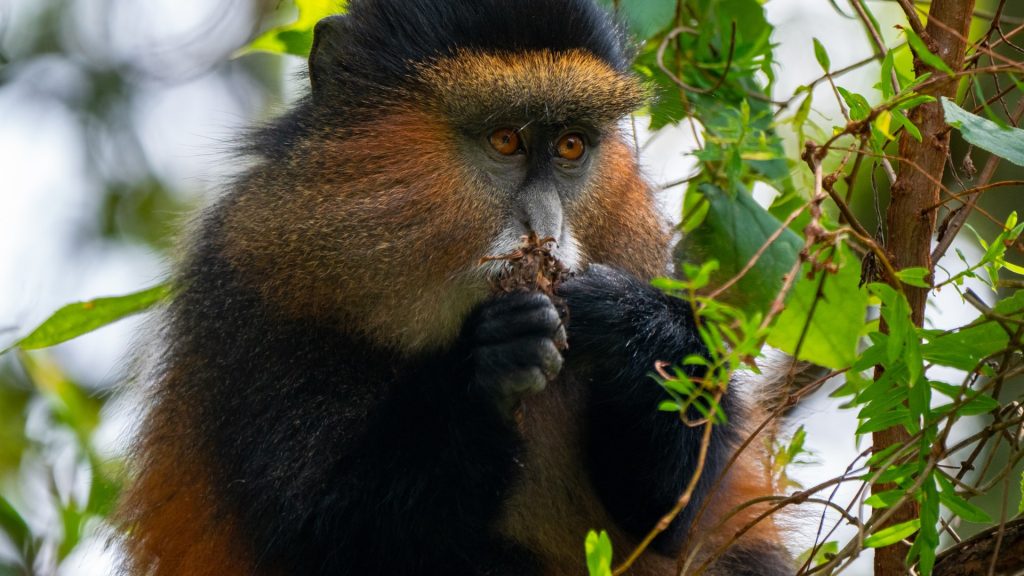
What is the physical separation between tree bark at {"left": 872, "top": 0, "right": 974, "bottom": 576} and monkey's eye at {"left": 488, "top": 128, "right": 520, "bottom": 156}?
135 centimetres

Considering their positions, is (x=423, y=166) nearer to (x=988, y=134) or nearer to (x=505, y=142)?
(x=505, y=142)

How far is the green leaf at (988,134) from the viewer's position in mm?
2926

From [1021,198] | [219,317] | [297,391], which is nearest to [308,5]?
[219,317]

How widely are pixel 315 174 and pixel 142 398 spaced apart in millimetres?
1369

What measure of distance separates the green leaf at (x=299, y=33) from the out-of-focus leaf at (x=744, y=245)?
1.79 metres

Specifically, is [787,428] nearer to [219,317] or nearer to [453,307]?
[453,307]

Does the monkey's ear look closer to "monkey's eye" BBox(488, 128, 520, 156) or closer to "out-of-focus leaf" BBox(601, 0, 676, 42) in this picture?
"monkey's eye" BBox(488, 128, 520, 156)

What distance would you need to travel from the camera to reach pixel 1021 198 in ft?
20.6

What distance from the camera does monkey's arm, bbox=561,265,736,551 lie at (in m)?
4.17

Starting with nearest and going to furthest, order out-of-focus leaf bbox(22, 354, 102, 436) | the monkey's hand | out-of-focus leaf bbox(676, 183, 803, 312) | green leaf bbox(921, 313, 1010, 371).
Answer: green leaf bbox(921, 313, 1010, 371)
the monkey's hand
out-of-focus leaf bbox(676, 183, 803, 312)
out-of-focus leaf bbox(22, 354, 102, 436)

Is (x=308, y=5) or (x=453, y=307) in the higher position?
(x=308, y=5)

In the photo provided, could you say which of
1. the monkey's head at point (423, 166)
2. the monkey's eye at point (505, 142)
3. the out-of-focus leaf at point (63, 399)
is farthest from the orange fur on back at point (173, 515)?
the monkey's eye at point (505, 142)

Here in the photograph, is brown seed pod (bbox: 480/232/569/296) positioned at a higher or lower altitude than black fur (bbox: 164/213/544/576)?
higher

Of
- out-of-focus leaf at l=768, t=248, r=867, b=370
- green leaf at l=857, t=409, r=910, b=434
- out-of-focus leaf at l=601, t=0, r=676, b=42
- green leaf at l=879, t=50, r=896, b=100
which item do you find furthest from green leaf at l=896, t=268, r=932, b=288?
out-of-focus leaf at l=601, t=0, r=676, b=42
